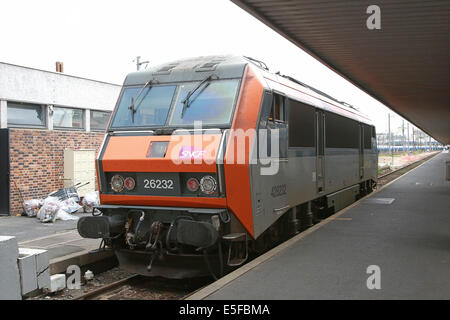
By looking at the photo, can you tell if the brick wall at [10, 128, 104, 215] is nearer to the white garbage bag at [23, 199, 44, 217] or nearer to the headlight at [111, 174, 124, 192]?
the white garbage bag at [23, 199, 44, 217]

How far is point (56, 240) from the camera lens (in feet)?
29.1

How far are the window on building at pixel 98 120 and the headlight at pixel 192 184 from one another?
422 inches

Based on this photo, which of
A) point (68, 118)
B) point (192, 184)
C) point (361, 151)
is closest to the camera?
point (192, 184)

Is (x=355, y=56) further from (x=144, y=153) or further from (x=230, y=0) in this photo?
(x=144, y=153)

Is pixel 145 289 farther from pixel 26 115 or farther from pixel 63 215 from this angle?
pixel 26 115

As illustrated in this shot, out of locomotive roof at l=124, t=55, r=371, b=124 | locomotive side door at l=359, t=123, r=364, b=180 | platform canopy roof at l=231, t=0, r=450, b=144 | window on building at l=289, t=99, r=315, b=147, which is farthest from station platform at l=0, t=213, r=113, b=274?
locomotive side door at l=359, t=123, r=364, b=180

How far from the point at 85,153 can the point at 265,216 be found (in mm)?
9416

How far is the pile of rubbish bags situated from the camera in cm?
1157

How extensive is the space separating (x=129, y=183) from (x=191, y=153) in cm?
119

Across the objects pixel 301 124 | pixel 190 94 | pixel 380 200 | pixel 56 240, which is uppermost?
pixel 190 94

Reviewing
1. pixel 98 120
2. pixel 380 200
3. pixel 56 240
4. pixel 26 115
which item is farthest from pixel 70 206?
pixel 380 200

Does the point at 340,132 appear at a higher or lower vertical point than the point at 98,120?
lower

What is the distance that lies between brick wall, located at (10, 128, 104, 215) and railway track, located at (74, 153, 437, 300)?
716 cm

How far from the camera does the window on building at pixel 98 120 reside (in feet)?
→ 53.1
